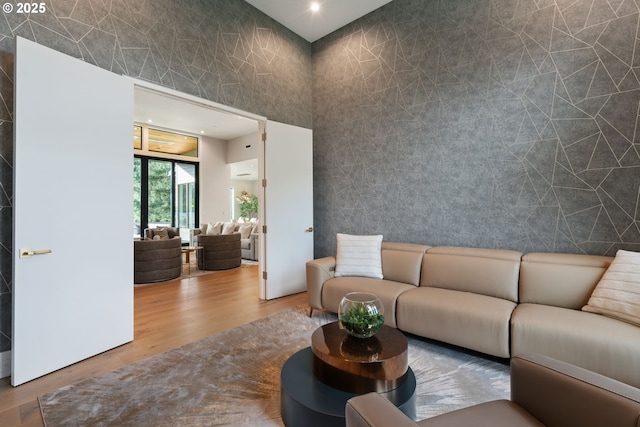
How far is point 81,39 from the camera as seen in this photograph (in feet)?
8.39

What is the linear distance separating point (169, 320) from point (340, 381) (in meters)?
2.53

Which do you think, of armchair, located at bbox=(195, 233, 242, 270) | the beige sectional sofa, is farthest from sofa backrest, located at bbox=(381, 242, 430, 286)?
armchair, located at bbox=(195, 233, 242, 270)

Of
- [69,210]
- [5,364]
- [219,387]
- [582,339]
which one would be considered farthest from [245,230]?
[582,339]

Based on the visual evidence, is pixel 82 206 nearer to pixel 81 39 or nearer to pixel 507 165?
pixel 81 39

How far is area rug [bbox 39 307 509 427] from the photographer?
174 centimetres

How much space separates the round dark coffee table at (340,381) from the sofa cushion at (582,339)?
999mm

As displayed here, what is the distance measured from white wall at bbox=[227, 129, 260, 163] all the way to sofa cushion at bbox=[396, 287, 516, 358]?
7211mm

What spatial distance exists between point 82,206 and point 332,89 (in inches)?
137

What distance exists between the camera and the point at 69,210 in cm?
236

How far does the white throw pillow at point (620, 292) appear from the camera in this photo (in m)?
1.94

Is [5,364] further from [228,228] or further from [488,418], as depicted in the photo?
[228,228]

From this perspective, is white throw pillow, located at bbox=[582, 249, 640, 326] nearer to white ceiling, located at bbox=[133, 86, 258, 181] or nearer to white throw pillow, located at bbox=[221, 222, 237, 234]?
white ceiling, located at bbox=[133, 86, 258, 181]

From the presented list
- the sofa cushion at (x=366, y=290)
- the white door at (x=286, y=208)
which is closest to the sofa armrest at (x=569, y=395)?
the sofa cushion at (x=366, y=290)

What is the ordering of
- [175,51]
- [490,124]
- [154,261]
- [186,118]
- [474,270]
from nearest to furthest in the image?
[474,270], [490,124], [175,51], [154,261], [186,118]
